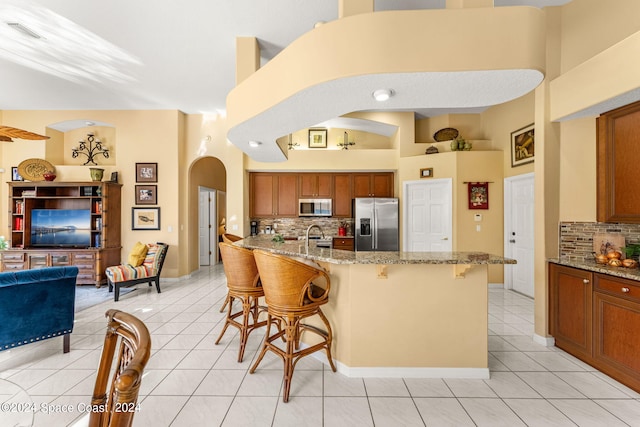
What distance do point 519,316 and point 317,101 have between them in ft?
12.3

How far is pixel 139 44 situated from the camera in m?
3.52

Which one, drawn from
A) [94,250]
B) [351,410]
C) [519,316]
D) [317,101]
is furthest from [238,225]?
[519,316]

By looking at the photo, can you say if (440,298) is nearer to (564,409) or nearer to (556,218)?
(564,409)

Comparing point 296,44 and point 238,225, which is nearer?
point 296,44

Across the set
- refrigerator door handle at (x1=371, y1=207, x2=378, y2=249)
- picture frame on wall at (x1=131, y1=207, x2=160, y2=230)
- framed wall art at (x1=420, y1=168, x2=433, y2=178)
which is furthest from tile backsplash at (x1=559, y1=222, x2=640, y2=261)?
picture frame on wall at (x1=131, y1=207, x2=160, y2=230)

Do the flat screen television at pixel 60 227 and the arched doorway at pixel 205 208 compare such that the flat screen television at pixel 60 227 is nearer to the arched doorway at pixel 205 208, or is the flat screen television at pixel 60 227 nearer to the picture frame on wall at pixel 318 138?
the arched doorway at pixel 205 208

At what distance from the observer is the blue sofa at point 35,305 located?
2.44 metres

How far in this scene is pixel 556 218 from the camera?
9.73 feet

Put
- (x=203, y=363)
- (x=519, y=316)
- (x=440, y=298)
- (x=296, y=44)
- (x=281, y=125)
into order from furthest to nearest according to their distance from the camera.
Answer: (x=519, y=316) < (x=281, y=125) < (x=203, y=363) < (x=440, y=298) < (x=296, y=44)

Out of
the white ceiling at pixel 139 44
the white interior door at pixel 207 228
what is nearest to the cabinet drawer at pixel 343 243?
the white interior door at pixel 207 228

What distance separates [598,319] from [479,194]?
9.47 feet

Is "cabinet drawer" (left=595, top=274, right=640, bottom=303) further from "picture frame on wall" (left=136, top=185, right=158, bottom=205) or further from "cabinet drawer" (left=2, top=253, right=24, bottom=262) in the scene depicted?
"cabinet drawer" (left=2, top=253, right=24, bottom=262)

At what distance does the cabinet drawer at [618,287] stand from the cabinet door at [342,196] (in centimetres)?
422

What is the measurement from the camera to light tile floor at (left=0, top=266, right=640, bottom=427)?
1.88 metres
